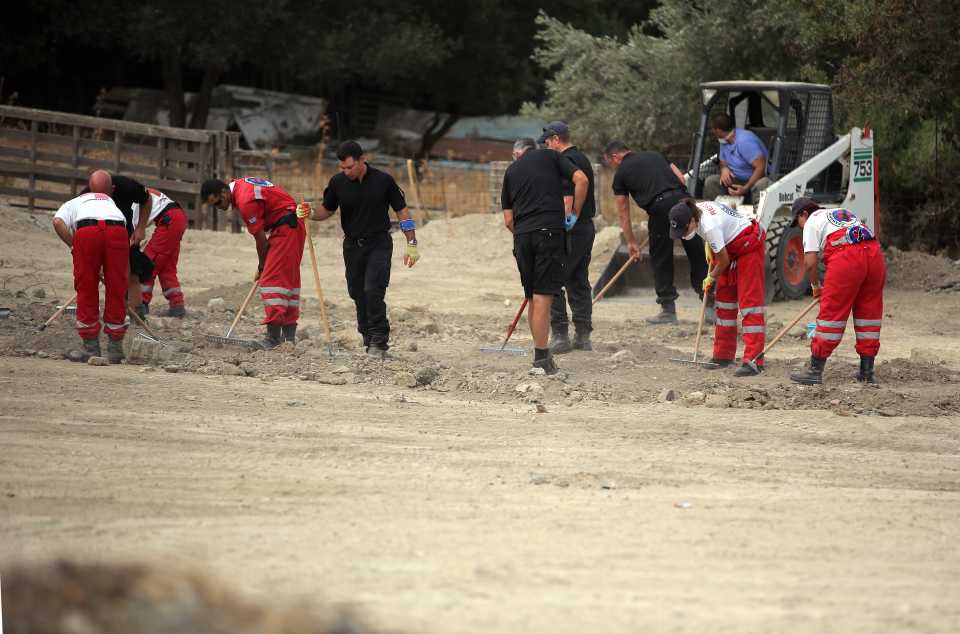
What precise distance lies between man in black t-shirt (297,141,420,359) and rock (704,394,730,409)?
2.78m

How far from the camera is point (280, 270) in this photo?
10.8m

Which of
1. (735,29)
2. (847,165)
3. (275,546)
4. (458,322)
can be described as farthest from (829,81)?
(275,546)

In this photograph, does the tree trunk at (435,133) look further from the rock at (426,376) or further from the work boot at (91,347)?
the rock at (426,376)

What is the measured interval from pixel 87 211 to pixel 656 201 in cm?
602

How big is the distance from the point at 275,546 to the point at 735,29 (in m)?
15.8

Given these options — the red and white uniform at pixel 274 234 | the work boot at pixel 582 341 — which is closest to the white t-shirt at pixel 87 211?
the red and white uniform at pixel 274 234

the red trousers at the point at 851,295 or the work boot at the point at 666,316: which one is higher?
the red trousers at the point at 851,295

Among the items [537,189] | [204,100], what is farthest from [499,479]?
[204,100]

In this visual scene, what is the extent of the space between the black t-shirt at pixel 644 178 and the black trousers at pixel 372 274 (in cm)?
355

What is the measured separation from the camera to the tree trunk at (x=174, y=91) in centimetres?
2823

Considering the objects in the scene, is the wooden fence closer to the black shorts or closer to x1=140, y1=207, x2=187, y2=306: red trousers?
x1=140, y1=207, x2=187, y2=306: red trousers

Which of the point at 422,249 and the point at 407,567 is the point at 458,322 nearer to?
the point at 422,249

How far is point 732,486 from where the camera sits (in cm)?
680

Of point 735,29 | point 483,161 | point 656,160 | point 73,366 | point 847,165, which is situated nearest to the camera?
point 73,366
